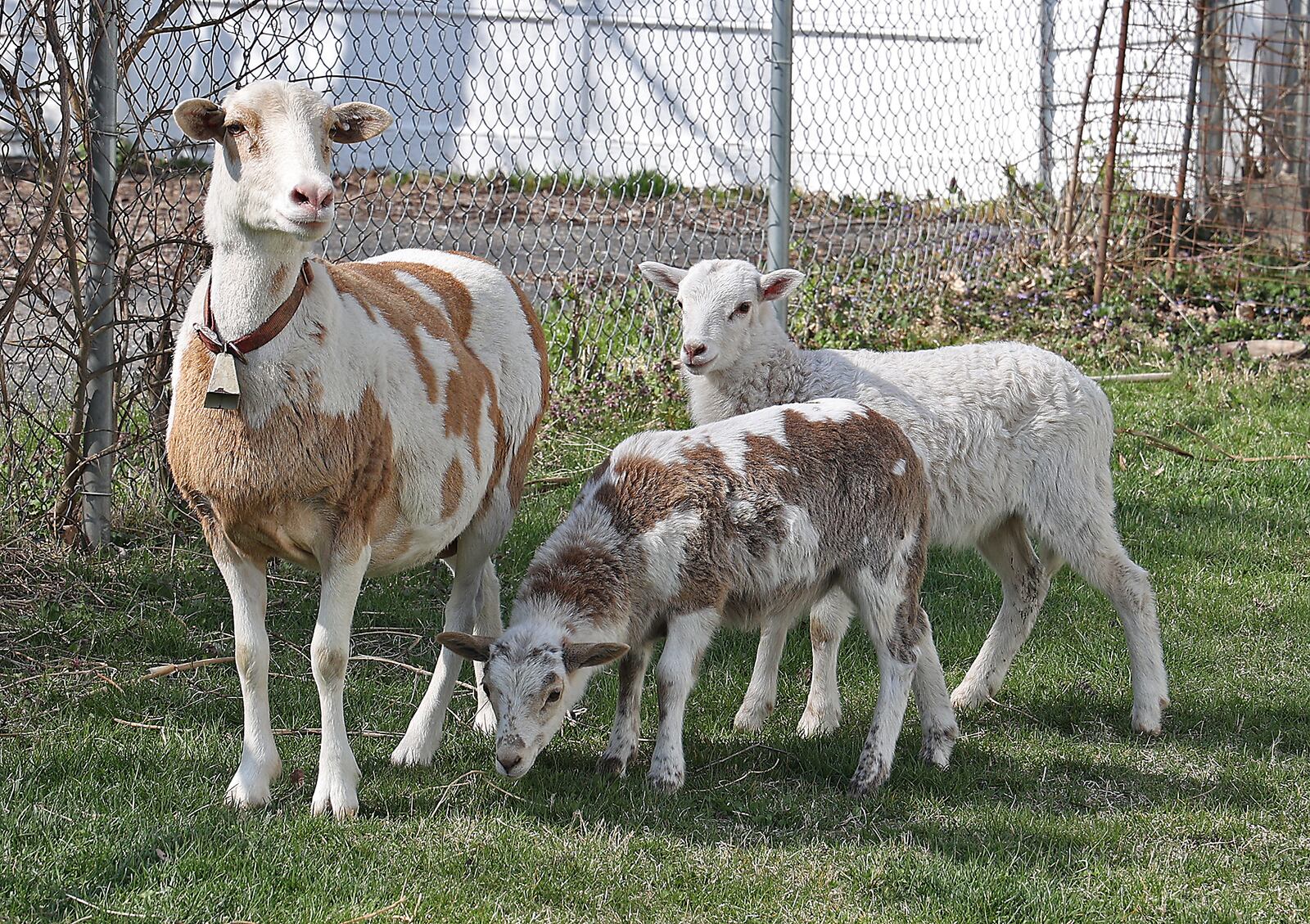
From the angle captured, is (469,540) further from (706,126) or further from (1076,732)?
(706,126)

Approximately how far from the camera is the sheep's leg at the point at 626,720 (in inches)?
163

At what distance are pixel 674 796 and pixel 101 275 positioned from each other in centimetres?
307

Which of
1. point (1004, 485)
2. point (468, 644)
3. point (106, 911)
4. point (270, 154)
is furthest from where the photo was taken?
point (1004, 485)

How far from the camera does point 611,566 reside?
4055 mm

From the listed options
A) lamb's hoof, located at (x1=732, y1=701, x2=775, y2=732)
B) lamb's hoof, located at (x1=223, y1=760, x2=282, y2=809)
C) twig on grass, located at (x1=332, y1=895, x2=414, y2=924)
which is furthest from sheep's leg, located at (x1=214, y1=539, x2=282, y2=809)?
lamb's hoof, located at (x1=732, y1=701, x2=775, y2=732)

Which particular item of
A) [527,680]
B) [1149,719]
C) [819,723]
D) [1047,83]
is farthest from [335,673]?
[1047,83]

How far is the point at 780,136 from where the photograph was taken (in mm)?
7387

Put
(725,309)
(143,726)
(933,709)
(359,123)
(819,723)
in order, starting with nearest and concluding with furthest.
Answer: (359,123)
(143,726)
(933,709)
(819,723)
(725,309)

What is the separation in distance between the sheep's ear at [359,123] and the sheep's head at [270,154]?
8cm

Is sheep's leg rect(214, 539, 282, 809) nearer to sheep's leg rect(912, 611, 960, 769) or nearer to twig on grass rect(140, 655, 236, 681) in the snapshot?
twig on grass rect(140, 655, 236, 681)

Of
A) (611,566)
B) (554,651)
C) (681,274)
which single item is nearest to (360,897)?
(554,651)

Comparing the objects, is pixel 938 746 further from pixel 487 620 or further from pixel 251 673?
pixel 251 673

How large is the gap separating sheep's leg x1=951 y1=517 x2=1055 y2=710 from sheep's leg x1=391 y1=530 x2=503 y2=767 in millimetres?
1725

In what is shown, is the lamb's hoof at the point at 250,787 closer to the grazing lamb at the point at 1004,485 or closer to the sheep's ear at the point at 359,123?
the grazing lamb at the point at 1004,485
